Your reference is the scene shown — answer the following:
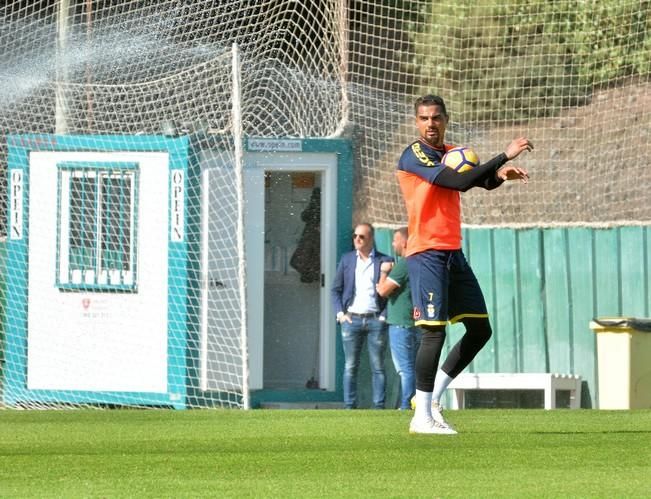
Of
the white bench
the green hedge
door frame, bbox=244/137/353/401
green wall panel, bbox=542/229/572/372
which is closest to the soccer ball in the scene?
the white bench

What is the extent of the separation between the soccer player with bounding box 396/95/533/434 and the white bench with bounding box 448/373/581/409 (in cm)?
573

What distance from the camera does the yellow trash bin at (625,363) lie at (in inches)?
589

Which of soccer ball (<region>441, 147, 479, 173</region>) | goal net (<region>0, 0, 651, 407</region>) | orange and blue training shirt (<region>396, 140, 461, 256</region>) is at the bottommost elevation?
orange and blue training shirt (<region>396, 140, 461, 256</region>)

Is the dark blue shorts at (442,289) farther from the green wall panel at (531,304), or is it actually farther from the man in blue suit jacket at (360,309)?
the green wall panel at (531,304)

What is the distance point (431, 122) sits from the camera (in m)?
9.70

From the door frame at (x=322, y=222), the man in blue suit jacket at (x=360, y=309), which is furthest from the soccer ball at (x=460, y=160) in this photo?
the door frame at (x=322, y=222)

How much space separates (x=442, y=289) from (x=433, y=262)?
18cm

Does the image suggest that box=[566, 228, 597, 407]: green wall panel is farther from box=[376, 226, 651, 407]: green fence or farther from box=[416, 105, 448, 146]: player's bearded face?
box=[416, 105, 448, 146]: player's bearded face

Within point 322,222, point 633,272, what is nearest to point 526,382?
point 633,272

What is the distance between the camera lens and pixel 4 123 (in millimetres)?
18031

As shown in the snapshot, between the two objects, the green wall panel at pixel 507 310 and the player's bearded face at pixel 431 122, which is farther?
the green wall panel at pixel 507 310

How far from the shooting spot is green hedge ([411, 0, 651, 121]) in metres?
19.9

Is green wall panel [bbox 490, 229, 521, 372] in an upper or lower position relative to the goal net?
lower

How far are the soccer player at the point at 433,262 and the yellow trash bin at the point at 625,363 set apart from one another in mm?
5479
